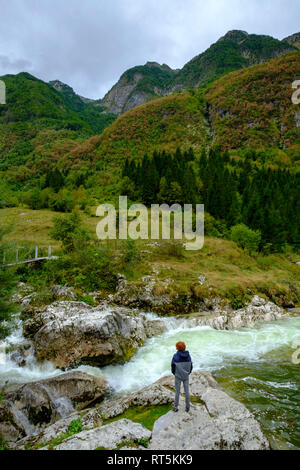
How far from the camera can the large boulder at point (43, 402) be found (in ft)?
28.8

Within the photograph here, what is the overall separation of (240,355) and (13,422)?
11.5 metres

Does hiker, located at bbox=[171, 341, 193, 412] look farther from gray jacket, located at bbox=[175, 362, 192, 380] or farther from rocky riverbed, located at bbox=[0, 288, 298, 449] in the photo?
rocky riverbed, located at bbox=[0, 288, 298, 449]

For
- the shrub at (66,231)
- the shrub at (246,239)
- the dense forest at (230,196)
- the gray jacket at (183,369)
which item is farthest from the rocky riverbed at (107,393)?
the dense forest at (230,196)

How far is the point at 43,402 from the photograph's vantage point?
31.2 feet

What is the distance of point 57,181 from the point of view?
75.9 meters

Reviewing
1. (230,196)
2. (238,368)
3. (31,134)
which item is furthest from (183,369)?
(31,134)

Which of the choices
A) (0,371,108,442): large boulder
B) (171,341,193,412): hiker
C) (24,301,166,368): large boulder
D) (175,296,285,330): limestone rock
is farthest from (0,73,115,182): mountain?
(171,341,193,412): hiker

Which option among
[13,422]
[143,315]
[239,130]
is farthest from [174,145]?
[13,422]

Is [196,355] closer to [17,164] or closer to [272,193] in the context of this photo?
[272,193]

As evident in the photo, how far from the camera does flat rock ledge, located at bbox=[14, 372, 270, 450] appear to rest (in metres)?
6.62

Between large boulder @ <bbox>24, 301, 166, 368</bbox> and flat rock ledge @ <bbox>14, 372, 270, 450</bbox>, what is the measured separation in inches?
184

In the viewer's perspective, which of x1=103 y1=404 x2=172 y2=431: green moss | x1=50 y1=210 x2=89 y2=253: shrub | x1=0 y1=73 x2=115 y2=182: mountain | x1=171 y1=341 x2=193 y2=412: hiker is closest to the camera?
x1=103 y1=404 x2=172 y2=431: green moss

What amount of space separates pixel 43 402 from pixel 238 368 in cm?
917

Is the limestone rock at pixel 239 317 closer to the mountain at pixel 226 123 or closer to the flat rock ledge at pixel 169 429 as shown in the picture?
the flat rock ledge at pixel 169 429
